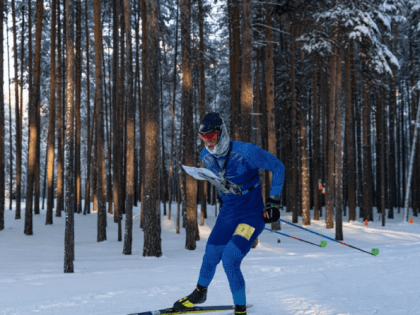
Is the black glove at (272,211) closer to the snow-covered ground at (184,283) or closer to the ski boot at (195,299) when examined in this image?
the ski boot at (195,299)

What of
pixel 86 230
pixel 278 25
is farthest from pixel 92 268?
pixel 278 25

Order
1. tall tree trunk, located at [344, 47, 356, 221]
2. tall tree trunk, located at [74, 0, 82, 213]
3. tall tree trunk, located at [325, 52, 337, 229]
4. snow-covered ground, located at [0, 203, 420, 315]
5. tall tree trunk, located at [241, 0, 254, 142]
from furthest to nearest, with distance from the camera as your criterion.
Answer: tall tree trunk, located at [74, 0, 82, 213], tall tree trunk, located at [344, 47, 356, 221], tall tree trunk, located at [325, 52, 337, 229], tall tree trunk, located at [241, 0, 254, 142], snow-covered ground, located at [0, 203, 420, 315]

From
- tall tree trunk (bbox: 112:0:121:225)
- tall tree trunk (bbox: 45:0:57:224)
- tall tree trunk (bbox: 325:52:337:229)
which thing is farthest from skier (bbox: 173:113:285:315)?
tall tree trunk (bbox: 45:0:57:224)

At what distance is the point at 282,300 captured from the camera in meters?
6.08

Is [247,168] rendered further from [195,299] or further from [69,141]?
[69,141]

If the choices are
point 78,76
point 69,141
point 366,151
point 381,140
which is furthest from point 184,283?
point 381,140

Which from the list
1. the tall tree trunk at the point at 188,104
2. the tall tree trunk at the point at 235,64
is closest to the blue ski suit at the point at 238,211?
the tall tree trunk at the point at 188,104

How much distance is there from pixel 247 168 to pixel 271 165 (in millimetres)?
280

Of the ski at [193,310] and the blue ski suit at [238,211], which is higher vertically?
the blue ski suit at [238,211]

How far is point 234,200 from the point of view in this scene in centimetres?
482

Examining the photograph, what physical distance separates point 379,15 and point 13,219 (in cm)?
2110

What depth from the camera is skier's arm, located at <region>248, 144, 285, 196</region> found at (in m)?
4.60

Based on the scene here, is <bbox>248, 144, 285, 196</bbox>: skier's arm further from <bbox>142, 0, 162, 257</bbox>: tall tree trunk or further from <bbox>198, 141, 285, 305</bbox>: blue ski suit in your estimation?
<bbox>142, 0, 162, 257</bbox>: tall tree trunk

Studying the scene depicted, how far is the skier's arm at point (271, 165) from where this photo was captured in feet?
15.1
